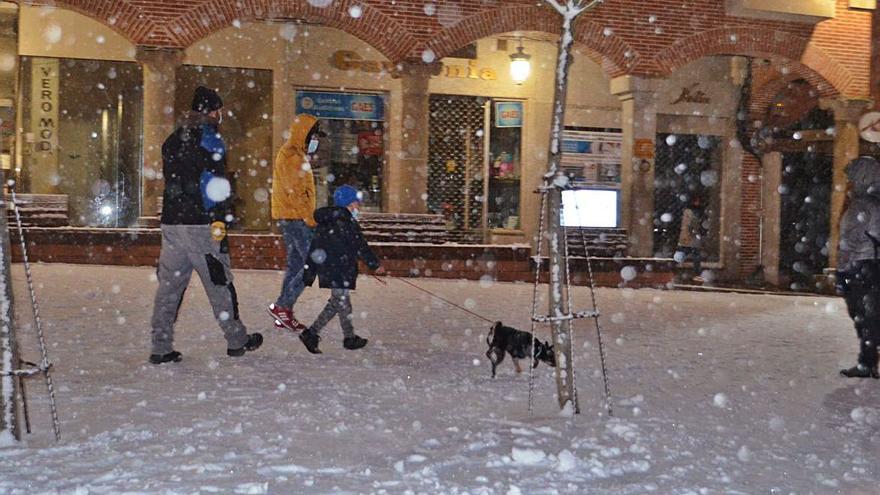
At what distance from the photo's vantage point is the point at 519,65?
1875cm

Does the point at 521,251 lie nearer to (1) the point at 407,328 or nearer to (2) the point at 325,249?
Result: (1) the point at 407,328

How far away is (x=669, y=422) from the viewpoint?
5484mm

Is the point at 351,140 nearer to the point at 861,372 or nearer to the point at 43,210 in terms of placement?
the point at 43,210

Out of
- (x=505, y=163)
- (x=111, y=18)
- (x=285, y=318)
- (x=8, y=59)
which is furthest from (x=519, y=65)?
(x=285, y=318)

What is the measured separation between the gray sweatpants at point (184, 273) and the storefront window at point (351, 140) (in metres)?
11.6

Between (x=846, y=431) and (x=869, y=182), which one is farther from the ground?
(x=869, y=182)

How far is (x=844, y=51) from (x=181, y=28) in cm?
1168

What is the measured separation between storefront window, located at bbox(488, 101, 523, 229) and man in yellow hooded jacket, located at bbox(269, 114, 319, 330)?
1149 centimetres

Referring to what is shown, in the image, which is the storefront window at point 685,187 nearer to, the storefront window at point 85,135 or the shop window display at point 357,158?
the shop window display at point 357,158

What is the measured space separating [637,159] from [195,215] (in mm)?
11846

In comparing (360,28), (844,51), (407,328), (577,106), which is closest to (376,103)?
(360,28)

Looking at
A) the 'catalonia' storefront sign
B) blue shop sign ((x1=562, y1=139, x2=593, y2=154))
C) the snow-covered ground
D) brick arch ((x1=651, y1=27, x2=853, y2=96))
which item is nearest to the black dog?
the snow-covered ground

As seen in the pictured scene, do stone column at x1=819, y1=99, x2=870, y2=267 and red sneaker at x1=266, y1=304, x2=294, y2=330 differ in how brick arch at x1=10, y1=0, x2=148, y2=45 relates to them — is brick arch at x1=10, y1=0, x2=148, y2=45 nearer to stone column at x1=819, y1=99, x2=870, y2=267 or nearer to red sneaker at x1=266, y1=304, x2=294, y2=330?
red sneaker at x1=266, y1=304, x2=294, y2=330

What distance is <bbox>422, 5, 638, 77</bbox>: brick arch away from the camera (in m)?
16.2
